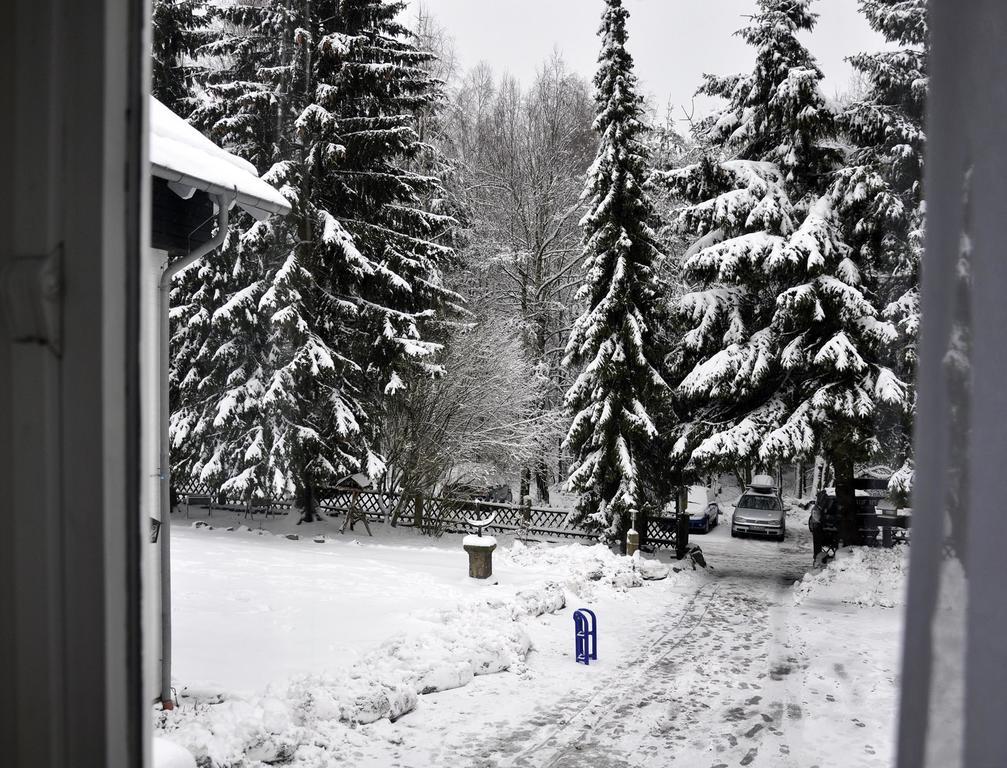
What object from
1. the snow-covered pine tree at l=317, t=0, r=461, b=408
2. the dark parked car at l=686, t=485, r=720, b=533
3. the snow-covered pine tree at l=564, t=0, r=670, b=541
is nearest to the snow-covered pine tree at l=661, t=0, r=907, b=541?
the snow-covered pine tree at l=564, t=0, r=670, b=541

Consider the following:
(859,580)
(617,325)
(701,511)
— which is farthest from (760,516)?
(617,325)

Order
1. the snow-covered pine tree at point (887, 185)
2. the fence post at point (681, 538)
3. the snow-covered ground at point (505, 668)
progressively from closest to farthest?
the snow-covered ground at point (505, 668) → the snow-covered pine tree at point (887, 185) → the fence post at point (681, 538)

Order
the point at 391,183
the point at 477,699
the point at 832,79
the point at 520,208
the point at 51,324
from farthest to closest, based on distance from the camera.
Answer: the point at 520,208 < the point at 391,183 < the point at 832,79 < the point at 477,699 < the point at 51,324

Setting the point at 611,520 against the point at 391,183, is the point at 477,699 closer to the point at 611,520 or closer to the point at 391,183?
the point at 611,520

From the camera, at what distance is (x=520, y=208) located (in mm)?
16609

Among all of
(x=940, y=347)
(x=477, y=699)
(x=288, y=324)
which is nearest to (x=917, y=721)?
(x=940, y=347)

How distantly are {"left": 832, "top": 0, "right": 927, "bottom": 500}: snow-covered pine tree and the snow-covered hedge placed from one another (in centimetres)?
159

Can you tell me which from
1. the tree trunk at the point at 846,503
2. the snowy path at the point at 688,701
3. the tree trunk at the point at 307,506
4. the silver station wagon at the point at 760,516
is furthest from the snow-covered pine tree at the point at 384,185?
the silver station wagon at the point at 760,516

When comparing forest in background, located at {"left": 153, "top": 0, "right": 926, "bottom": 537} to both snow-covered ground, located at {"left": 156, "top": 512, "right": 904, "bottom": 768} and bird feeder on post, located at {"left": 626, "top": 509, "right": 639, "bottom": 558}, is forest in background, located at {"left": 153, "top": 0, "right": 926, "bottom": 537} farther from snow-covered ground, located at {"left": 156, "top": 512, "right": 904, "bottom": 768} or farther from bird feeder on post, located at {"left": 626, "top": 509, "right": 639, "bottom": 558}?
snow-covered ground, located at {"left": 156, "top": 512, "right": 904, "bottom": 768}

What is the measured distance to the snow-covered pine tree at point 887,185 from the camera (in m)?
8.64

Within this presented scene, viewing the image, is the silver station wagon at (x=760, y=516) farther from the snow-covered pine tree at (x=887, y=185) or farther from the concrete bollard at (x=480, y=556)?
the concrete bollard at (x=480, y=556)

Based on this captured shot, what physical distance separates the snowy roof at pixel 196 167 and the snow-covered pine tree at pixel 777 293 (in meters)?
7.68

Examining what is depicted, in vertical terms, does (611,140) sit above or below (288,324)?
above

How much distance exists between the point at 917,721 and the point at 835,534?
491 inches
